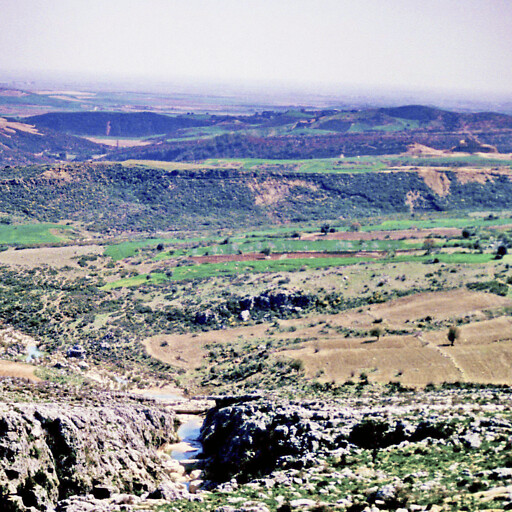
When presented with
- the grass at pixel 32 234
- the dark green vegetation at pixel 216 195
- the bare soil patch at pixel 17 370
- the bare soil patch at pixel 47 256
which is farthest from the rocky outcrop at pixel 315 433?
the dark green vegetation at pixel 216 195

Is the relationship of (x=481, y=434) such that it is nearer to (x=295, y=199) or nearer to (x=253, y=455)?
(x=253, y=455)

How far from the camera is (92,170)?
133m

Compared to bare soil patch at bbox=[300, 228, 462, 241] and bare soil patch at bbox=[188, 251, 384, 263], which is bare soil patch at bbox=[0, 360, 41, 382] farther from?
bare soil patch at bbox=[300, 228, 462, 241]

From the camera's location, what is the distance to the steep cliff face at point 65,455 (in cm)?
2217

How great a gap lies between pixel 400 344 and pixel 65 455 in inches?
1198

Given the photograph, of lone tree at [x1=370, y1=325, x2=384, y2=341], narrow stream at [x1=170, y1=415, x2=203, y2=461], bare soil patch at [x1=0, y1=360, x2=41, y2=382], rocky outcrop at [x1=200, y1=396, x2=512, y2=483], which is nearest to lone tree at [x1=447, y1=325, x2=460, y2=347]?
lone tree at [x1=370, y1=325, x2=384, y2=341]

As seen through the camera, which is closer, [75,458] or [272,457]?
[75,458]

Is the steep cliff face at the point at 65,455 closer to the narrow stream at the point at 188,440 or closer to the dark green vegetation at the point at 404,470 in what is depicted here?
the narrow stream at the point at 188,440

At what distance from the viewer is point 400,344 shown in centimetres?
4931

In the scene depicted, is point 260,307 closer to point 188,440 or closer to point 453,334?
point 453,334

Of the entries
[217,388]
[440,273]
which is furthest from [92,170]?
[217,388]

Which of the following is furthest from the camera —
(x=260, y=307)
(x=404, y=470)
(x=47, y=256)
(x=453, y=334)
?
(x=47, y=256)

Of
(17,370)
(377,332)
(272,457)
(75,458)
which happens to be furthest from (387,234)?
(75,458)

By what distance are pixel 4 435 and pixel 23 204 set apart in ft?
326
